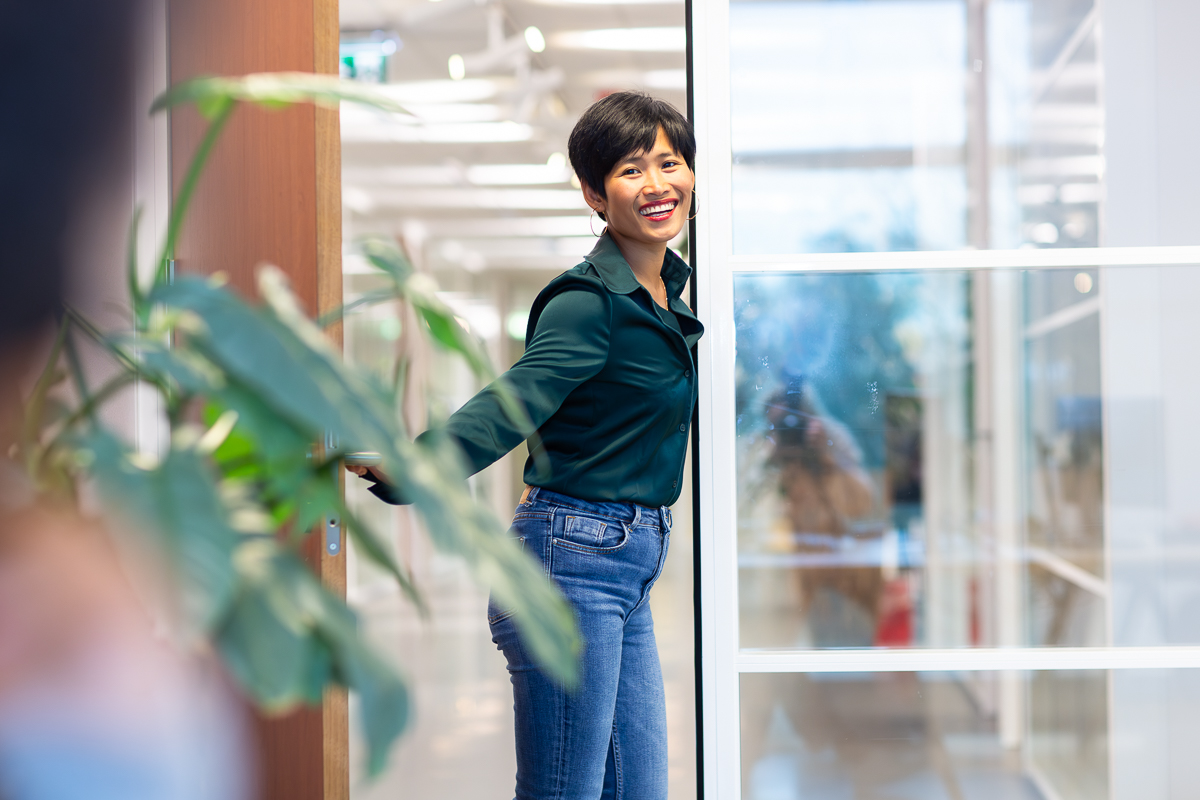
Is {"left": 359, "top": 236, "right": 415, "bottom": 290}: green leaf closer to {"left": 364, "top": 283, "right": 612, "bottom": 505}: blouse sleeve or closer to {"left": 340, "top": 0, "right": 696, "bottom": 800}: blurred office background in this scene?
{"left": 340, "top": 0, "right": 696, "bottom": 800}: blurred office background

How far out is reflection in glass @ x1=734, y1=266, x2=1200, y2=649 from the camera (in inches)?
62.4

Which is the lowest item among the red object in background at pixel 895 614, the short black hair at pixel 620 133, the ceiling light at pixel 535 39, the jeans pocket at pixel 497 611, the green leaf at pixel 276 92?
the red object in background at pixel 895 614

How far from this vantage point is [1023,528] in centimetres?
188

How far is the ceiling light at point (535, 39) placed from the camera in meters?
4.18

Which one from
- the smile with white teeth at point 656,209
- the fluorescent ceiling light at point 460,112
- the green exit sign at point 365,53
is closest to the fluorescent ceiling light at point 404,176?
the fluorescent ceiling light at point 460,112

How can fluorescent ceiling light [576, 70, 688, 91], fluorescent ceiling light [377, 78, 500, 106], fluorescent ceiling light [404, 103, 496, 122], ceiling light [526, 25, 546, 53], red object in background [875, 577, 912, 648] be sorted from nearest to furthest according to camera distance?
red object in background [875, 577, 912, 648] → ceiling light [526, 25, 546, 53] → fluorescent ceiling light [576, 70, 688, 91] → fluorescent ceiling light [377, 78, 500, 106] → fluorescent ceiling light [404, 103, 496, 122]

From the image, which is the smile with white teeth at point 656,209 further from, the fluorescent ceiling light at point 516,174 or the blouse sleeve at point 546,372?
the fluorescent ceiling light at point 516,174

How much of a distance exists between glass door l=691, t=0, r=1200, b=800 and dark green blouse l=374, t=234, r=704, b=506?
0.72 ft

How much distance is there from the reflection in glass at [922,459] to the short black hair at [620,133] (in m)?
0.30

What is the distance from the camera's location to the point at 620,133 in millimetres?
1379

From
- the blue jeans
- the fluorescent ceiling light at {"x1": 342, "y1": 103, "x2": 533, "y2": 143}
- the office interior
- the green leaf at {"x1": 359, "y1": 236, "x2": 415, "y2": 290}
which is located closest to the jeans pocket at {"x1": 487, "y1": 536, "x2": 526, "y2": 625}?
the blue jeans

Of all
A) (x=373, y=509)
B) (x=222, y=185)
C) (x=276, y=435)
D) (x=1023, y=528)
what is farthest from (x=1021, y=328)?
(x=373, y=509)

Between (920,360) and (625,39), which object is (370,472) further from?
(625,39)

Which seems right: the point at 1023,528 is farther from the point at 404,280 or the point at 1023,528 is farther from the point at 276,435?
the point at 276,435
